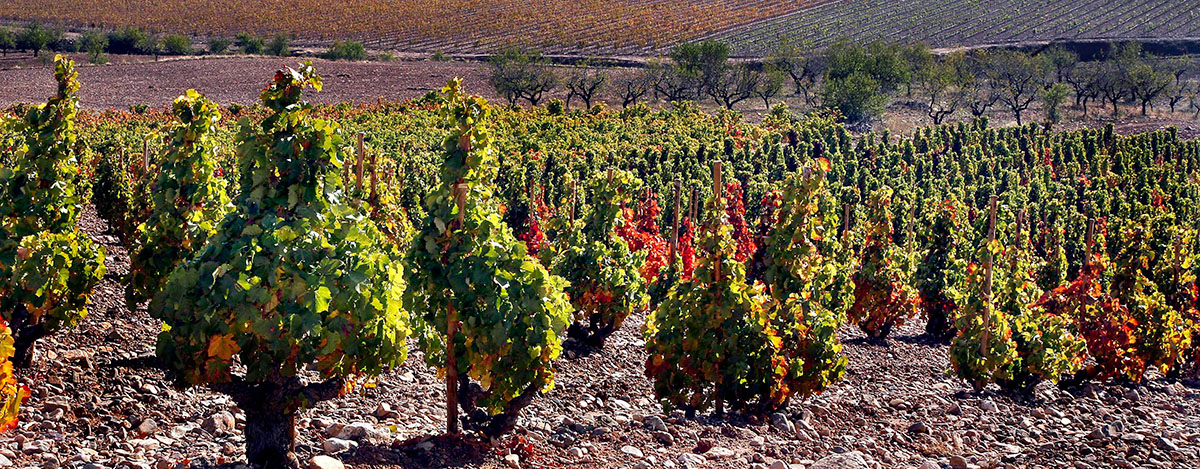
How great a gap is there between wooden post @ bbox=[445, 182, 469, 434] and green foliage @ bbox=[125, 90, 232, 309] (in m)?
3.51

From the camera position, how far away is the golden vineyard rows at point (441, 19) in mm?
94875

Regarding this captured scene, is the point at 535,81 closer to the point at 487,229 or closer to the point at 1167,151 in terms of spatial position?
the point at 1167,151

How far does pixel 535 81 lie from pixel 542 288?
60131 millimetres

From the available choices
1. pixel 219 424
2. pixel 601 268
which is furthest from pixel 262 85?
pixel 219 424

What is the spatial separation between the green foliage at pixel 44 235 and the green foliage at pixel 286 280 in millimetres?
2791

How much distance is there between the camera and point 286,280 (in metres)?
6.79

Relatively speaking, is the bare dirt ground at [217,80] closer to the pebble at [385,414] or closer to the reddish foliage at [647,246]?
the reddish foliage at [647,246]

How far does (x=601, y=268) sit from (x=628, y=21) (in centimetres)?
9102

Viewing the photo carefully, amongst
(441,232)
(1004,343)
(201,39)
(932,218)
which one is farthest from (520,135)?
(201,39)

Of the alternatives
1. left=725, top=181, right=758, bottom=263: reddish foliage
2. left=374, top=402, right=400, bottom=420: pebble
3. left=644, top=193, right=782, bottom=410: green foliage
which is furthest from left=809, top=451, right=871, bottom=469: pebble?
left=725, top=181, right=758, bottom=263: reddish foliage

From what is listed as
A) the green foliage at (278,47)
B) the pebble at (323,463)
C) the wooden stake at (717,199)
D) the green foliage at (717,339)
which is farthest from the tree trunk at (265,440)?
the green foliage at (278,47)

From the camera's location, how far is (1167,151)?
42.7 meters

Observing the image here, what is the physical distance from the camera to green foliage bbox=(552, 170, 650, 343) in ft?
42.7

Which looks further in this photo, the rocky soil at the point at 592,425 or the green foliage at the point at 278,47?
the green foliage at the point at 278,47
